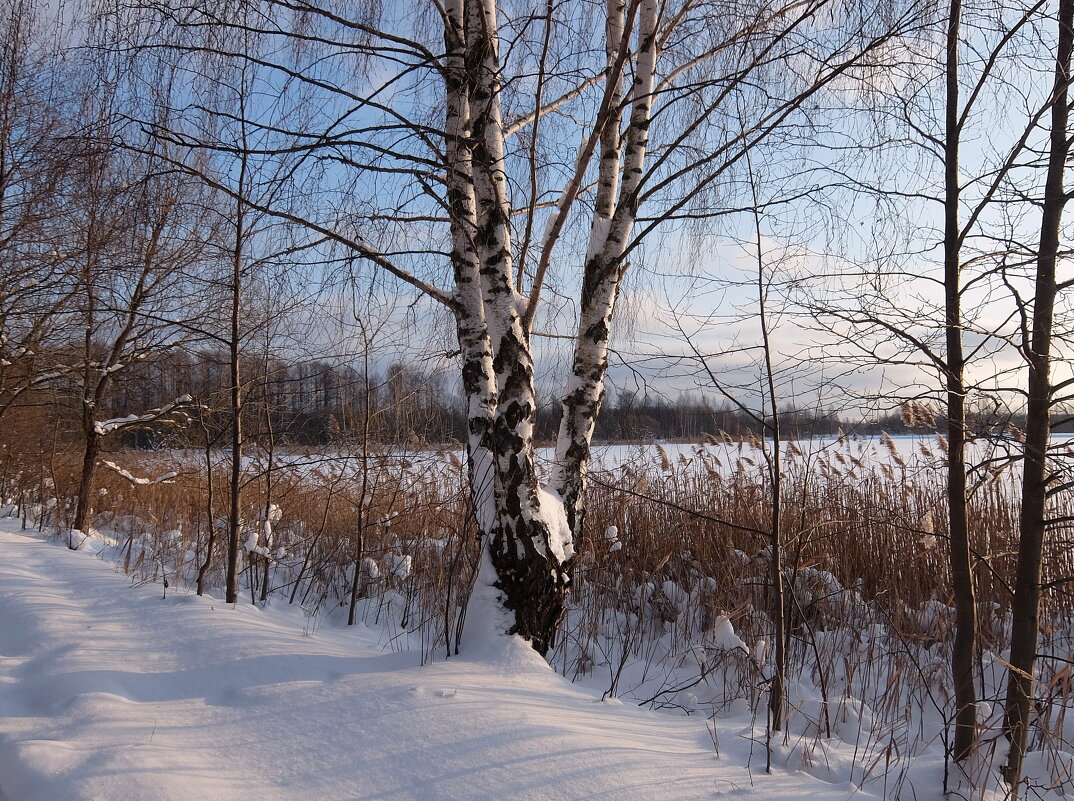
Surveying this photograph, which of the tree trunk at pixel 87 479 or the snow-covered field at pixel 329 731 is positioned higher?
the tree trunk at pixel 87 479

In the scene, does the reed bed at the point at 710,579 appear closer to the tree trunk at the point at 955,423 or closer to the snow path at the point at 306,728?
the tree trunk at the point at 955,423

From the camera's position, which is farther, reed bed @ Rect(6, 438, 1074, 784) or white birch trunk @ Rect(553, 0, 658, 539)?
white birch trunk @ Rect(553, 0, 658, 539)

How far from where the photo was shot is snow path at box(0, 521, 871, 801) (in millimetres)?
1691

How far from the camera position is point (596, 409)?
3375mm

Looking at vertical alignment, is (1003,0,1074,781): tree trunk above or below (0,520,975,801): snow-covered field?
above

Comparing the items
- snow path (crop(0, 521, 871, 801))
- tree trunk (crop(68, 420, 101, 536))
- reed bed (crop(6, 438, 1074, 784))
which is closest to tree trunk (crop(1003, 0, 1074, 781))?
reed bed (crop(6, 438, 1074, 784))

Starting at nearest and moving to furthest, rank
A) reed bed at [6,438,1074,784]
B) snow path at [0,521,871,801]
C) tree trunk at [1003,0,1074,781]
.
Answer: snow path at [0,521,871,801], tree trunk at [1003,0,1074,781], reed bed at [6,438,1074,784]

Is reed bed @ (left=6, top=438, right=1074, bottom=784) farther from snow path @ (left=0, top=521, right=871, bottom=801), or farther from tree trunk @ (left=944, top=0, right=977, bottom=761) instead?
snow path @ (left=0, top=521, right=871, bottom=801)

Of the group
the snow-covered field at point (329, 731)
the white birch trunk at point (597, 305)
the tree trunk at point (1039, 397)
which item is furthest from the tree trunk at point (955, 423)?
the white birch trunk at point (597, 305)

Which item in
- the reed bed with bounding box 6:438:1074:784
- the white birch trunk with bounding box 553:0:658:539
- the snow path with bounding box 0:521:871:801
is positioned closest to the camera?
the snow path with bounding box 0:521:871:801

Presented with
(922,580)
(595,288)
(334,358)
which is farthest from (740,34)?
(922,580)

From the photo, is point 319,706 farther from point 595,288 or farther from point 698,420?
point 698,420

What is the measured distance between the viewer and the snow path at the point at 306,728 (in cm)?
169

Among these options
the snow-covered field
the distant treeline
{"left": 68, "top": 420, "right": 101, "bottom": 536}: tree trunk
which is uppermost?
the distant treeline
